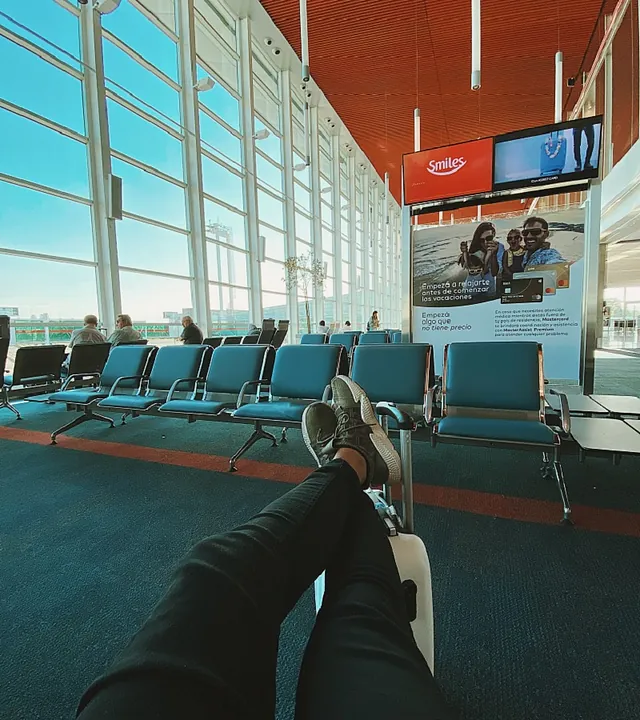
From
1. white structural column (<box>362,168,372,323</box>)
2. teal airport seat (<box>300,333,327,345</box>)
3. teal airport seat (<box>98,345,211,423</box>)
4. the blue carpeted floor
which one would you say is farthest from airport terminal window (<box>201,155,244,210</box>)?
white structural column (<box>362,168,372,323</box>)

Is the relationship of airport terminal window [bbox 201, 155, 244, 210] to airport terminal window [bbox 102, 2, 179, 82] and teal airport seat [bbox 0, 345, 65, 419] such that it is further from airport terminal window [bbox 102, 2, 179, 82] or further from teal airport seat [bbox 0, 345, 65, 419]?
teal airport seat [bbox 0, 345, 65, 419]

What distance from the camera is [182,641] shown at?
0.53 meters

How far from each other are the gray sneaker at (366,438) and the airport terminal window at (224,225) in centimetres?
792

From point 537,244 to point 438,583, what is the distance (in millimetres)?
3035

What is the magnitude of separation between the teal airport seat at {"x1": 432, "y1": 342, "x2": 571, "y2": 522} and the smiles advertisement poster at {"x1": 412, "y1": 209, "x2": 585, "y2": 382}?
1089mm

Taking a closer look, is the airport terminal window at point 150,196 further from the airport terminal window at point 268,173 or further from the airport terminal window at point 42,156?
the airport terminal window at point 268,173

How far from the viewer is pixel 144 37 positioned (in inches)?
281

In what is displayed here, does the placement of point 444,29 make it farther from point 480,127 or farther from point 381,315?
point 381,315

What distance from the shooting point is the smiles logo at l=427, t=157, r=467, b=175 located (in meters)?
3.64

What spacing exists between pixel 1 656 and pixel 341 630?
1.18 meters

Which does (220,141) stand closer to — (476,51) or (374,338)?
(476,51)

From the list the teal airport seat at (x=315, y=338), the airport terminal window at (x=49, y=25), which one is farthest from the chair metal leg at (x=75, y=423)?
the airport terminal window at (x=49, y=25)

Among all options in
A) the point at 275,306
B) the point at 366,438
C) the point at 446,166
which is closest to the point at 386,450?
the point at 366,438

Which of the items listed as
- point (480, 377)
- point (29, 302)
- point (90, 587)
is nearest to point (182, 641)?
point (90, 587)
